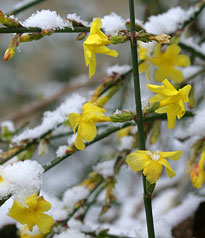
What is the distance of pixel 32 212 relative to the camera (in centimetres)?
69

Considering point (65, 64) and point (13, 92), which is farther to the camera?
point (65, 64)

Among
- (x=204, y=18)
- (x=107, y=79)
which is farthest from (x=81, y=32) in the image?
(x=204, y=18)

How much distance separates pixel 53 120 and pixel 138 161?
1.45 ft

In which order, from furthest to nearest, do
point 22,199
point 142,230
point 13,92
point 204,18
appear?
point 13,92, point 204,18, point 142,230, point 22,199

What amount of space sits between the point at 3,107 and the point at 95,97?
273 centimetres

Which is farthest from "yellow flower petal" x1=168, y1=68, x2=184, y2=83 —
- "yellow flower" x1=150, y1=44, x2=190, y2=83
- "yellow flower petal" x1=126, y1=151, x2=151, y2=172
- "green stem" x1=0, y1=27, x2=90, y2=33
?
"yellow flower petal" x1=126, y1=151, x2=151, y2=172

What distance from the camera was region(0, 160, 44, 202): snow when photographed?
2.28ft

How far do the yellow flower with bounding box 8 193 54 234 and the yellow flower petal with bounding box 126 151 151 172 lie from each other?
0.19m

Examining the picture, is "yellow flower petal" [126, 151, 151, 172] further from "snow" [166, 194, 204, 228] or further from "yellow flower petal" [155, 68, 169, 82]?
"snow" [166, 194, 204, 228]

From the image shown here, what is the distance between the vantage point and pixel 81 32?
0.75 metres

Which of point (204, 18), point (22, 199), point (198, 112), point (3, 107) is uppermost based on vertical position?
point (3, 107)

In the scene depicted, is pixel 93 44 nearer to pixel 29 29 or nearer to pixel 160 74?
pixel 29 29

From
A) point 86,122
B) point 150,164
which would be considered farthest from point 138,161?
point 86,122

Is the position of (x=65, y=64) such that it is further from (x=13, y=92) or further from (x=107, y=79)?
(x=107, y=79)
